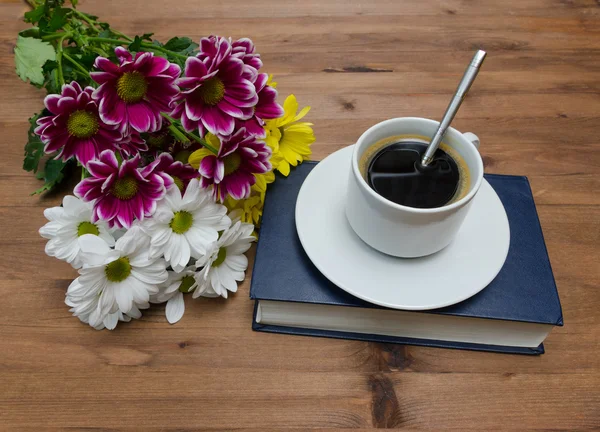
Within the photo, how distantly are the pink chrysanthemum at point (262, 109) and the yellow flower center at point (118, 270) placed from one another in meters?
0.16

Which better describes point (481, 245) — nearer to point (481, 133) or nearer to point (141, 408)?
point (481, 133)

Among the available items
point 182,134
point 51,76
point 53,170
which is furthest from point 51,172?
point 182,134

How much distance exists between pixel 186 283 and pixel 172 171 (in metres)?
0.12

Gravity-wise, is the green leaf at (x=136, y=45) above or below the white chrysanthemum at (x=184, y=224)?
above

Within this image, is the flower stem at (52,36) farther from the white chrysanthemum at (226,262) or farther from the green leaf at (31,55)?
the white chrysanthemum at (226,262)

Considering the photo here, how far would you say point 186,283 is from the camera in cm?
52

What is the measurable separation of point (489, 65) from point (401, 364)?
1.56 feet

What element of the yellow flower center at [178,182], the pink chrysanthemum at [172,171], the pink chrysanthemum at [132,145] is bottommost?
the yellow flower center at [178,182]

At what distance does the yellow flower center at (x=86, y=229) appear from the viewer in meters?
0.46

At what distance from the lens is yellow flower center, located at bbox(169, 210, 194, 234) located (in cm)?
46

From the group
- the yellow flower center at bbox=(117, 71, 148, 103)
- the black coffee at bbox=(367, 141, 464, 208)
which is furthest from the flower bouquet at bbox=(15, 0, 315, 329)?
the black coffee at bbox=(367, 141, 464, 208)

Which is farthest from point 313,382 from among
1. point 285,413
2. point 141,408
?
point 141,408

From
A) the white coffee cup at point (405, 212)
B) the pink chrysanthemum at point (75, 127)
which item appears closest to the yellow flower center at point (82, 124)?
the pink chrysanthemum at point (75, 127)

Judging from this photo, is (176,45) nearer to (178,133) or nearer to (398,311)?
(178,133)
